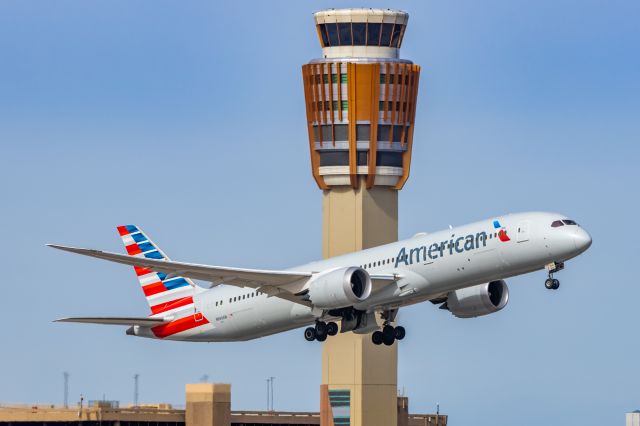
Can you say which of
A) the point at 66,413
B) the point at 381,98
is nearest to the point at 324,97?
the point at 381,98

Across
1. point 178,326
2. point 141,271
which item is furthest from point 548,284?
point 141,271

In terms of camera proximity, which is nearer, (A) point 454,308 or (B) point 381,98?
(A) point 454,308

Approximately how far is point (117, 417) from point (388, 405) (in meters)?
27.7

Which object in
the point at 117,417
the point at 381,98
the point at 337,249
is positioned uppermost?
the point at 381,98

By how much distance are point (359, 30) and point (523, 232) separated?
217 feet

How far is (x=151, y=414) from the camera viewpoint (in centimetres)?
15400

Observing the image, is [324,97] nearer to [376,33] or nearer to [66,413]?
[376,33]

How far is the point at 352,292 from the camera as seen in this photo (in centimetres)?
Result: 11275

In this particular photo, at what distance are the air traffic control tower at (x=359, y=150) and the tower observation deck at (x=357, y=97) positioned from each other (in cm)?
8

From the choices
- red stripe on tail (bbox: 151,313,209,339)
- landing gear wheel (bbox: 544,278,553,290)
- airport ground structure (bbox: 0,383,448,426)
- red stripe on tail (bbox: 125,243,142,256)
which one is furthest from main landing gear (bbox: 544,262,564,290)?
airport ground structure (bbox: 0,383,448,426)

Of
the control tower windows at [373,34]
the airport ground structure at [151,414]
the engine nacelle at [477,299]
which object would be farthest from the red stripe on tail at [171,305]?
the control tower windows at [373,34]

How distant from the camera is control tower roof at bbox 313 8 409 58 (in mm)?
171375

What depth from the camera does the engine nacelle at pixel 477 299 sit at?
118688 millimetres

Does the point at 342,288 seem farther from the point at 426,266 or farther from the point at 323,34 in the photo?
the point at 323,34
